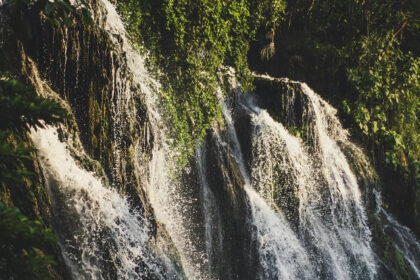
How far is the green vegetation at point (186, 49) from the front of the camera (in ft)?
19.2

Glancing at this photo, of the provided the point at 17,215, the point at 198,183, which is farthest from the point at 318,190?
the point at 17,215

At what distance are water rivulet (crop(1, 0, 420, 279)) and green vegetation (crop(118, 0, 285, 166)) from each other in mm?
243

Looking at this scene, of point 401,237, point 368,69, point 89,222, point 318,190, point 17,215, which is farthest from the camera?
point 368,69

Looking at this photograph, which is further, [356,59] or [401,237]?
[356,59]

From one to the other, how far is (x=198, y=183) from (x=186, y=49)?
187 centimetres

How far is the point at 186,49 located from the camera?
247 inches

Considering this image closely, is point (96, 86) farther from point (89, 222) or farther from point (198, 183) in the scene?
point (198, 183)

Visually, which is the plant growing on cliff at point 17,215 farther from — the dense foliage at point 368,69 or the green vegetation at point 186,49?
the dense foliage at point 368,69

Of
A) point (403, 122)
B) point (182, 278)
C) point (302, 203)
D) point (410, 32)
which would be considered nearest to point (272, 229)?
point (302, 203)

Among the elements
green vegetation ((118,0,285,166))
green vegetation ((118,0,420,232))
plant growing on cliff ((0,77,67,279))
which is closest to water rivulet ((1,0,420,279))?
green vegetation ((118,0,285,166))

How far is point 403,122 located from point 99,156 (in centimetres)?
735

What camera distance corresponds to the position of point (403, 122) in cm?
967

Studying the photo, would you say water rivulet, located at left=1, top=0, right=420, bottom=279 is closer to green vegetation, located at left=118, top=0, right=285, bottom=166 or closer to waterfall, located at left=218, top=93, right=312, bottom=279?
waterfall, located at left=218, top=93, right=312, bottom=279

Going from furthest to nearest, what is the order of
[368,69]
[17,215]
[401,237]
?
[368,69] → [401,237] → [17,215]
